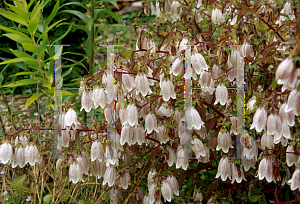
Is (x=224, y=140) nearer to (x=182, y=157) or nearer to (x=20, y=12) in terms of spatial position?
(x=182, y=157)

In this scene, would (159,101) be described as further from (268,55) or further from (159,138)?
(268,55)

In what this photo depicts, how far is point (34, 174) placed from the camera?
8.32 feet

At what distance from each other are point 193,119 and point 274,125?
1.34ft

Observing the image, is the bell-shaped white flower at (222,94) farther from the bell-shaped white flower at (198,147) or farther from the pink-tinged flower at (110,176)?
the pink-tinged flower at (110,176)

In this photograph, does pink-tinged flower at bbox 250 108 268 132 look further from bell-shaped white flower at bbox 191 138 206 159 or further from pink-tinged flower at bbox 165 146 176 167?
pink-tinged flower at bbox 165 146 176 167

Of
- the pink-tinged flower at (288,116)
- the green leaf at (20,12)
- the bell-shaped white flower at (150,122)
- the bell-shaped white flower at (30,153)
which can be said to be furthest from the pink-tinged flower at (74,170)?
the green leaf at (20,12)

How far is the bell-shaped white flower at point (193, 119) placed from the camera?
1653mm

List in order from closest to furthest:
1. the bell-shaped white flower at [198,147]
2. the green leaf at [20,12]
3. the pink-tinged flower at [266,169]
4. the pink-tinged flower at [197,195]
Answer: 1. the pink-tinged flower at [266,169]
2. the bell-shaped white flower at [198,147]
3. the pink-tinged flower at [197,195]
4. the green leaf at [20,12]

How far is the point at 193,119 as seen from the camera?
5.43 ft

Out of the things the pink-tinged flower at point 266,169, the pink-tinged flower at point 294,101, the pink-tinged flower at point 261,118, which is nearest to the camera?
the pink-tinged flower at point 294,101

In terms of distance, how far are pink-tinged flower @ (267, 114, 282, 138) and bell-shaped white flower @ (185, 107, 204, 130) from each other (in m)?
0.37

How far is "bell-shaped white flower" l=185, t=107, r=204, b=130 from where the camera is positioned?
1.65 meters

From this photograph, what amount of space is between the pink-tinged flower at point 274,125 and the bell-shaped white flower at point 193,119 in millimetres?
368

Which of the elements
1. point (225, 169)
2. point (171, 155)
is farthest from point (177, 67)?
point (225, 169)
